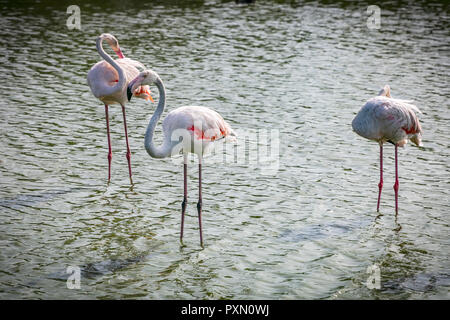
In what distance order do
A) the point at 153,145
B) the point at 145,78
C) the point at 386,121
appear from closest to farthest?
the point at 153,145 < the point at 145,78 < the point at 386,121

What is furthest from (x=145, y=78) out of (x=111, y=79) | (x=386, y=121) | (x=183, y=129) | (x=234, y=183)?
(x=386, y=121)

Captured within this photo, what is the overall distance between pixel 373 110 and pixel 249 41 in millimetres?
10116

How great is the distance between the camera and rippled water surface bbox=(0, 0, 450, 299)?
6.26 metres

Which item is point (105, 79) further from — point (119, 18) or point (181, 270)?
point (119, 18)

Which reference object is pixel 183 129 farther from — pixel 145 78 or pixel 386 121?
pixel 386 121

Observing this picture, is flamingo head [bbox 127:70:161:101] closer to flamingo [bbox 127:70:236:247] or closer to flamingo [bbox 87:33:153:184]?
flamingo [bbox 127:70:236:247]

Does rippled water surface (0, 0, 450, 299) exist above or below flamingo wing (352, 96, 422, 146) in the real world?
below

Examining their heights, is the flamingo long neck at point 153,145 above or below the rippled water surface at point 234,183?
above

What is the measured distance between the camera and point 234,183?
343 inches

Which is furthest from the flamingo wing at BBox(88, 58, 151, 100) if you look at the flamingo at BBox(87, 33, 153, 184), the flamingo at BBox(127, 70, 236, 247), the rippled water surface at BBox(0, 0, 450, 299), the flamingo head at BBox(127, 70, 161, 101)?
the flamingo at BBox(127, 70, 236, 247)

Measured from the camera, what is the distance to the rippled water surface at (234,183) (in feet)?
20.5

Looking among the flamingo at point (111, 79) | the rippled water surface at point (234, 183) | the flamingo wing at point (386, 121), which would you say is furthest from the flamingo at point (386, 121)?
the flamingo at point (111, 79)

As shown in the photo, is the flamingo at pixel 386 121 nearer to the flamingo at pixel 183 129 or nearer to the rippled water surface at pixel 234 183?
the rippled water surface at pixel 234 183

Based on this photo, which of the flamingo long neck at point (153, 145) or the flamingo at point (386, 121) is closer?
the flamingo long neck at point (153, 145)
